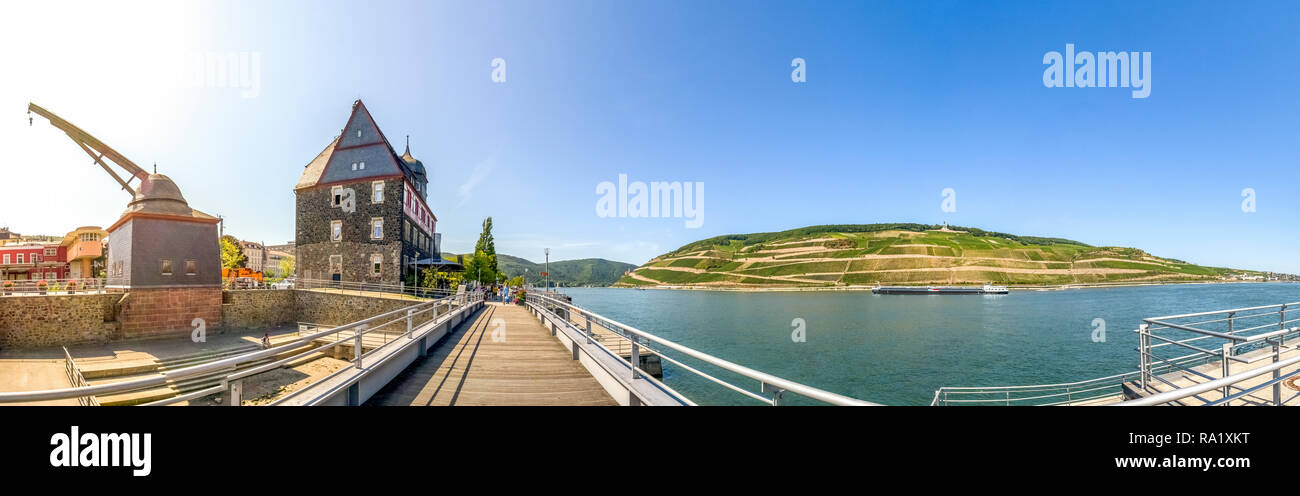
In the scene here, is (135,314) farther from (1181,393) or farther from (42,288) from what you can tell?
(1181,393)

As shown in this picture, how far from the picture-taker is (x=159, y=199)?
22.4 metres

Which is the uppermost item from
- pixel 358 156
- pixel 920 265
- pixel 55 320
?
pixel 358 156

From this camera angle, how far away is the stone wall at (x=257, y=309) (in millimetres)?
25297

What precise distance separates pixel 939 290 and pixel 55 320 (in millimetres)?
129297

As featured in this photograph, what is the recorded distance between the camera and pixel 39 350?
66.2 feet

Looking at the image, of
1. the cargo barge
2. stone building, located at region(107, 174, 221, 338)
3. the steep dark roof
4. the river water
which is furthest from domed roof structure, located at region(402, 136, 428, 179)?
the cargo barge

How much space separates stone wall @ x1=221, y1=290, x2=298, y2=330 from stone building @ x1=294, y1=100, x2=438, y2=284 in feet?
9.36

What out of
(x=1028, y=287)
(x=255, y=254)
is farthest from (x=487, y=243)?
(x=1028, y=287)

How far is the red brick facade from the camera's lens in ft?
69.9

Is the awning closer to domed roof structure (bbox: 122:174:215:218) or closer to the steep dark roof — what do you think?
the steep dark roof

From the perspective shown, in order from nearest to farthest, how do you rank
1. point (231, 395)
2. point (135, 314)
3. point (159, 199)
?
point (231, 395), point (135, 314), point (159, 199)

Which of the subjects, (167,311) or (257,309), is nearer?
(167,311)
